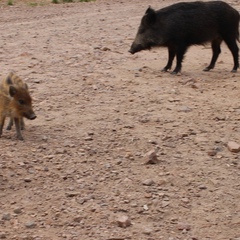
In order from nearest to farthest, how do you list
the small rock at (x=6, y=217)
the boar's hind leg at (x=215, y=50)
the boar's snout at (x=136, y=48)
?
the small rock at (x=6, y=217), the boar's hind leg at (x=215, y=50), the boar's snout at (x=136, y=48)

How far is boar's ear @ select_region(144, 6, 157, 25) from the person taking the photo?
36.2 feet

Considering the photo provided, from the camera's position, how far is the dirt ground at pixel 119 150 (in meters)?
5.57

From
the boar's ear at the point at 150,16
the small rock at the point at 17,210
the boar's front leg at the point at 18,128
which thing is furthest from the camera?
the boar's ear at the point at 150,16

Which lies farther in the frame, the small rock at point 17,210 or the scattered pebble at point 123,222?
the small rock at point 17,210

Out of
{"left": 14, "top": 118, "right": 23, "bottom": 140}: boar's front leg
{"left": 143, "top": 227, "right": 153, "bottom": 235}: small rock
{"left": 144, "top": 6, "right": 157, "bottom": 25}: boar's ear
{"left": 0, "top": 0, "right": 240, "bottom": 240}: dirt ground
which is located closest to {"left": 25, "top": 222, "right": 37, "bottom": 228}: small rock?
{"left": 0, "top": 0, "right": 240, "bottom": 240}: dirt ground

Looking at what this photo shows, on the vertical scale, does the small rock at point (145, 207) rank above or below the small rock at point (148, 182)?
above

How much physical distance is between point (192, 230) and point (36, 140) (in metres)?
2.48

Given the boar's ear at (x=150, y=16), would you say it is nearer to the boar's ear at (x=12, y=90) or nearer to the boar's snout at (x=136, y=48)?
the boar's snout at (x=136, y=48)

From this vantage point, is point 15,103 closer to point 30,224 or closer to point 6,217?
point 6,217

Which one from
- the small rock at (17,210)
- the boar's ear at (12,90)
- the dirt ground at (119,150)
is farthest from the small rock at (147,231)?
the boar's ear at (12,90)

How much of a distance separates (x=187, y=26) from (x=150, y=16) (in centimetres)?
66

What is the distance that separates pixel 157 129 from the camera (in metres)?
7.67

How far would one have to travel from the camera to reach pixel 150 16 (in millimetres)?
11109

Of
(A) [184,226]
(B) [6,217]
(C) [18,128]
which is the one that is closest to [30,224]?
(B) [6,217]
